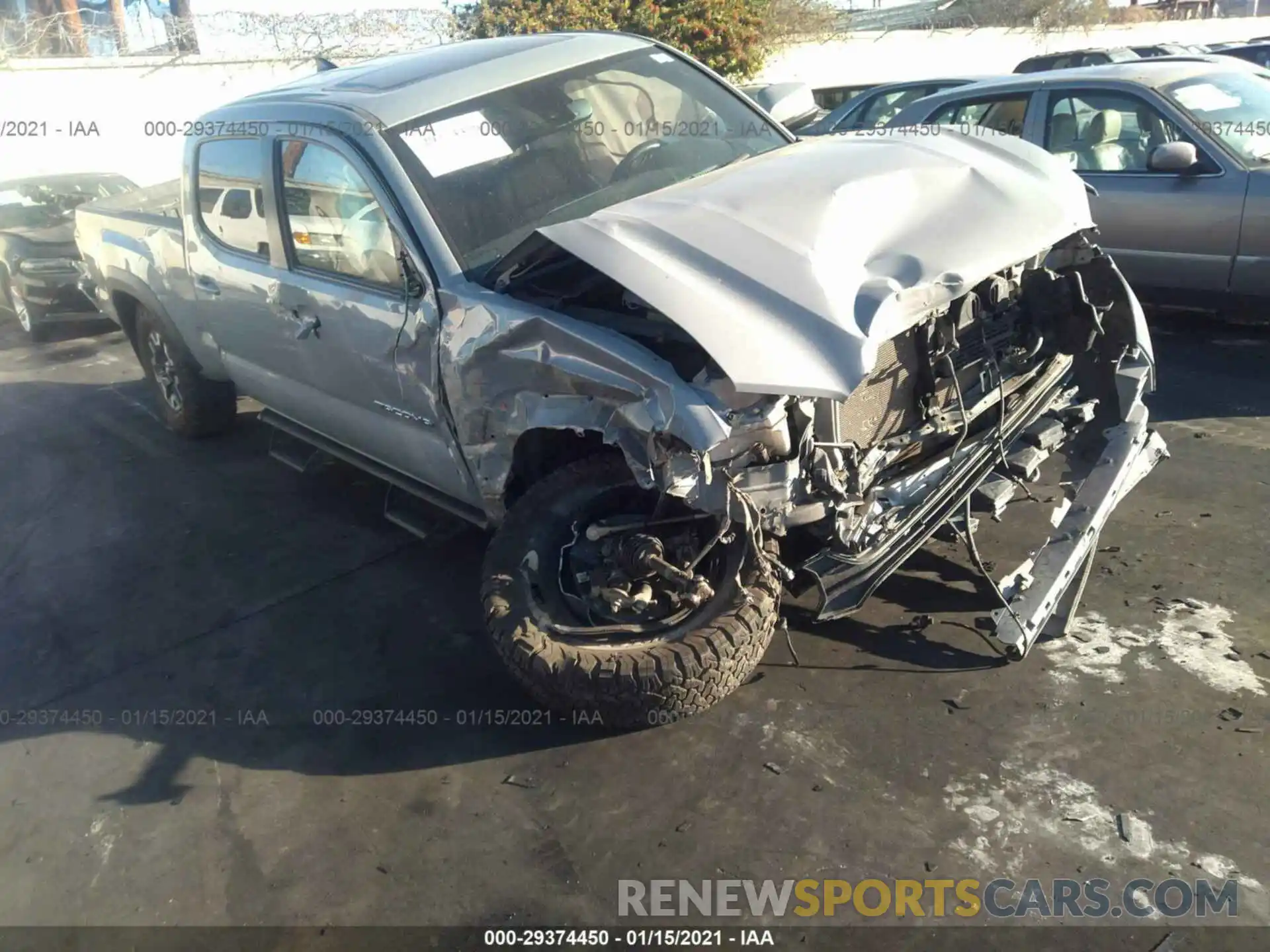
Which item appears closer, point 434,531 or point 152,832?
point 152,832

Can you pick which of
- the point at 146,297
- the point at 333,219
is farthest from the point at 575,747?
the point at 146,297

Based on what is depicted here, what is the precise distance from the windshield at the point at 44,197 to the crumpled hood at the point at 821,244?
8.47 metres

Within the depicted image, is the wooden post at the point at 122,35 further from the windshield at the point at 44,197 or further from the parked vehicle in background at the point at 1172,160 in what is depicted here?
the parked vehicle in background at the point at 1172,160

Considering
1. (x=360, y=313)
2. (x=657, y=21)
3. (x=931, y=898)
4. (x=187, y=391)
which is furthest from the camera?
(x=657, y=21)

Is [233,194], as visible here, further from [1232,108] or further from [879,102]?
[879,102]

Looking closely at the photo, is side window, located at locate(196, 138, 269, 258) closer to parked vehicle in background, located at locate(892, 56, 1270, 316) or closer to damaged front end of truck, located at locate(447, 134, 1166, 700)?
damaged front end of truck, located at locate(447, 134, 1166, 700)

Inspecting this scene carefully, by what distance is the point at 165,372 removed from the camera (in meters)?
6.24

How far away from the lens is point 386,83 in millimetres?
4133

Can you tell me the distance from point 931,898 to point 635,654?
105 cm

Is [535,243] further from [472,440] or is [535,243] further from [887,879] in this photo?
[887,879]

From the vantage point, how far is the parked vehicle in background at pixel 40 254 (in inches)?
358

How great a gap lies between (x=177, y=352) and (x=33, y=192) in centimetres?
562

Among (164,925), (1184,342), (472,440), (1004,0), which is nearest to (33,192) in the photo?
(472,440)

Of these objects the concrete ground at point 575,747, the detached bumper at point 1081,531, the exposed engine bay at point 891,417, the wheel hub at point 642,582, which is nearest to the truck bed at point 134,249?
the concrete ground at point 575,747
